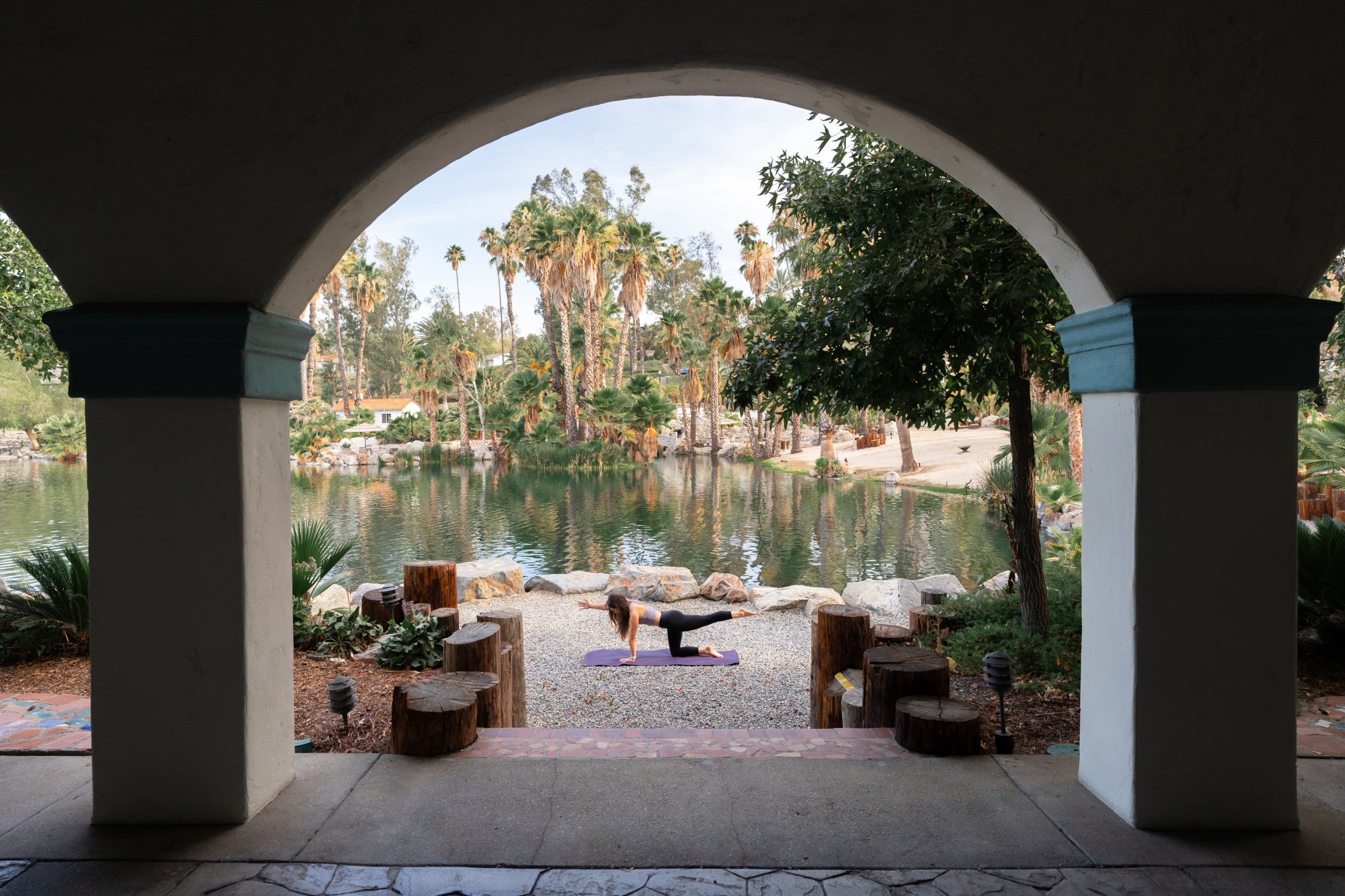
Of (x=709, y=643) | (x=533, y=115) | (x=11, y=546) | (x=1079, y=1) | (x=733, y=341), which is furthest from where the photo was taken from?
(x=733, y=341)

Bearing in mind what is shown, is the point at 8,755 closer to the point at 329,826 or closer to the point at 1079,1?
the point at 329,826

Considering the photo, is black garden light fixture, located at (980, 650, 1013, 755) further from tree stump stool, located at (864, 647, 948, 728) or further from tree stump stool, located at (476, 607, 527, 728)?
tree stump stool, located at (476, 607, 527, 728)

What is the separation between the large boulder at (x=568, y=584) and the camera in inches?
428

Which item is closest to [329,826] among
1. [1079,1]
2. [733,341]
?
[1079,1]

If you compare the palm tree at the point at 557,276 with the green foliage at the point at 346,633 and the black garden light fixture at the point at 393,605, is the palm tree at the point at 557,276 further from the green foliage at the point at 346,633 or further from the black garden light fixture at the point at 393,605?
the green foliage at the point at 346,633

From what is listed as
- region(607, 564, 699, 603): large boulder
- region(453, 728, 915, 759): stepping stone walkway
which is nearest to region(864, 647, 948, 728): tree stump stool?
region(453, 728, 915, 759): stepping stone walkway

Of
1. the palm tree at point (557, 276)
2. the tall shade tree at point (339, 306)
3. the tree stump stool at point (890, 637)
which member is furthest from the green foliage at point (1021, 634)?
the tall shade tree at point (339, 306)

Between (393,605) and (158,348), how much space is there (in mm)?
3735

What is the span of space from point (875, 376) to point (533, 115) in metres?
2.87

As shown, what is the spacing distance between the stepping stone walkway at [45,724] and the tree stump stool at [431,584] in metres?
2.28

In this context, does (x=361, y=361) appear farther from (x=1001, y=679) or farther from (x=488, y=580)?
(x=1001, y=679)

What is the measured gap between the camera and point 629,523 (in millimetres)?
17922

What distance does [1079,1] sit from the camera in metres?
2.58

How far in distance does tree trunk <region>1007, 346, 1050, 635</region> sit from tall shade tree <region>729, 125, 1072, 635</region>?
0.04 feet
